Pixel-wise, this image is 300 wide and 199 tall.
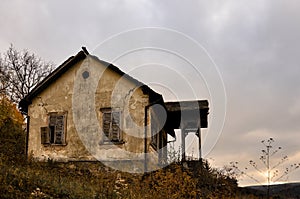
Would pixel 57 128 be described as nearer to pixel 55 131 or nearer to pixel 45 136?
pixel 55 131

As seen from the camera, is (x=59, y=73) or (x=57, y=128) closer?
(x=57, y=128)

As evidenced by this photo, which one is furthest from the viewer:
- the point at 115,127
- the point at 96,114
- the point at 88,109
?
the point at 88,109

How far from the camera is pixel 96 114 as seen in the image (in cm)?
2002

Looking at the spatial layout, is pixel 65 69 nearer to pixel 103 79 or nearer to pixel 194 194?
pixel 103 79

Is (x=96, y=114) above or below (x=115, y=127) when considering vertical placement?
above

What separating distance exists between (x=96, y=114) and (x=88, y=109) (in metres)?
0.51

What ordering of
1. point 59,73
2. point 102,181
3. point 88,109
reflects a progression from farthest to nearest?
point 59,73 < point 88,109 < point 102,181

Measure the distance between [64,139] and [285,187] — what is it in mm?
11277

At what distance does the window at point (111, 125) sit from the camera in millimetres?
19328

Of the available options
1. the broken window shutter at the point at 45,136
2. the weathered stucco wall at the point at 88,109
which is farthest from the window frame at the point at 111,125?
the broken window shutter at the point at 45,136

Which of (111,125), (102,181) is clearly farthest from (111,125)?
(102,181)

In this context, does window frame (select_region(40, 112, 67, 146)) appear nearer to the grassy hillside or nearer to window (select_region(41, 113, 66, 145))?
window (select_region(41, 113, 66, 145))

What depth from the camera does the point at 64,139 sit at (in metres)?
20.2

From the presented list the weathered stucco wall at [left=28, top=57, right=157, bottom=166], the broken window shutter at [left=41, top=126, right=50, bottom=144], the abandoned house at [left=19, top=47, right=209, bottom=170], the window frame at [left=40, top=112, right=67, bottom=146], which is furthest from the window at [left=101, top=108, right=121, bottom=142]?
the broken window shutter at [left=41, top=126, right=50, bottom=144]
